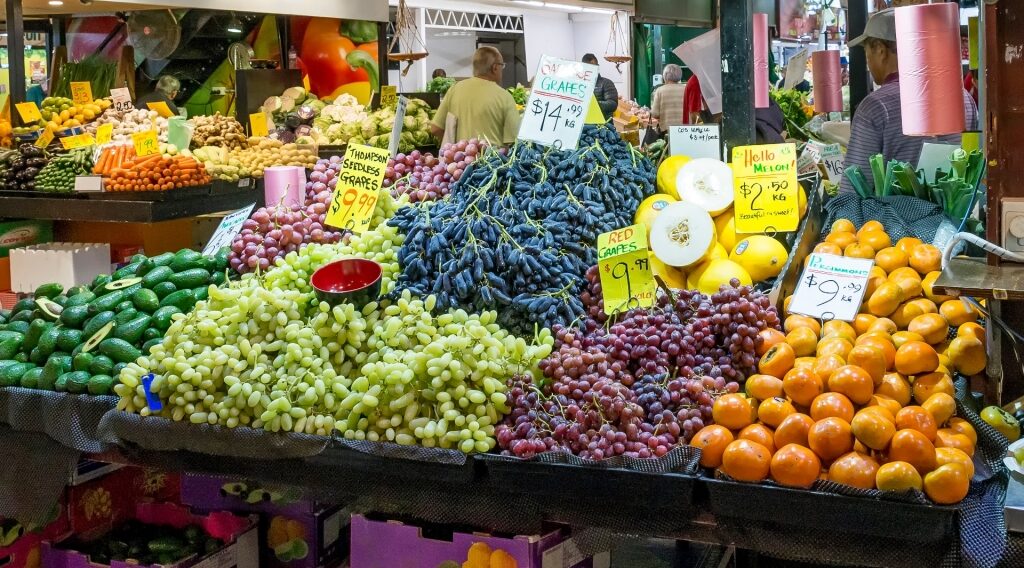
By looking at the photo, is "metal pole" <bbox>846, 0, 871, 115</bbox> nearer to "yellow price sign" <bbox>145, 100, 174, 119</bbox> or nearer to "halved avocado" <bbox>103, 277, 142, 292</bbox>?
"halved avocado" <bbox>103, 277, 142, 292</bbox>

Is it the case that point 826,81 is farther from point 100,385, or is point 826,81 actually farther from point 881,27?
point 100,385


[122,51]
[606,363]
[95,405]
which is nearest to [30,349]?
[95,405]

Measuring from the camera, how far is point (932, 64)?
8.75 ft

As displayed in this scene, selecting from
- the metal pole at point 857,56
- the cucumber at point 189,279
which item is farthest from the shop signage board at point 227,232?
the metal pole at point 857,56

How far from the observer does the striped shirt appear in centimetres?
412

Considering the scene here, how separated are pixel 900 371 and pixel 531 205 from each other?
105 centimetres

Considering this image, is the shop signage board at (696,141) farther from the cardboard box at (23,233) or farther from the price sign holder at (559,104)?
the cardboard box at (23,233)

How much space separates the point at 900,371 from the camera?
2162 mm

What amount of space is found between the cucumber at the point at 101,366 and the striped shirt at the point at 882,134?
9.57ft

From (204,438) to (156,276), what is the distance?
789 mm

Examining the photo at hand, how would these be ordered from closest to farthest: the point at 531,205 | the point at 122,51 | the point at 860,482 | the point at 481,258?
the point at 860,482 < the point at 481,258 < the point at 531,205 < the point at 122,51

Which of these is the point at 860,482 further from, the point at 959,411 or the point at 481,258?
the point at 481,258

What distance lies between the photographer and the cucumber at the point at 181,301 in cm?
289

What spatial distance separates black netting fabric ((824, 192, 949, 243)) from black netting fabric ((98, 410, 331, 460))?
1.65m
